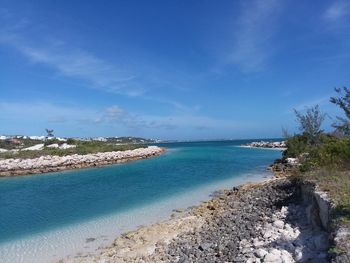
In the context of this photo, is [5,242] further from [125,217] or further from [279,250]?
[279,250]

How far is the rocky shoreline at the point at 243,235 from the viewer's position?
831 centimetres

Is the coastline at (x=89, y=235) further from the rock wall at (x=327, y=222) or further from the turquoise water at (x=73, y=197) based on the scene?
the rock wall at (x=327, y=222)

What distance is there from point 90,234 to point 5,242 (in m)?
2.88

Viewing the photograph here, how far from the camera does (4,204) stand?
66.4 ft

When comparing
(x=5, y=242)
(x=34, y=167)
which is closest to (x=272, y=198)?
(x=5, y=242)

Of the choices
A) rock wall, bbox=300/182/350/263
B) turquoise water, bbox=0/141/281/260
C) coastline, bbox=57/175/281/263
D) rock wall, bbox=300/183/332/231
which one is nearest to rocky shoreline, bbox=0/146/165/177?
turquoise water, bbox=0/141/281/260

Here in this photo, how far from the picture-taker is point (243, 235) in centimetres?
1032

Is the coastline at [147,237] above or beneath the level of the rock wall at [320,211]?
beneath

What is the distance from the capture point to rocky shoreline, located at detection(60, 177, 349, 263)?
8312 millimetres

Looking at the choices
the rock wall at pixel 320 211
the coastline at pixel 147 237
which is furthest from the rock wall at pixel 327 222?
the coastline at pixel 147 237

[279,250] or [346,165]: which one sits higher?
[346,165]

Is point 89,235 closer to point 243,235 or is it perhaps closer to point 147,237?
point 147,237

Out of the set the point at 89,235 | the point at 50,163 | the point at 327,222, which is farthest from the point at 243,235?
the point at 50,163

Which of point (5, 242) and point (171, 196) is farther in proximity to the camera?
point (171, 196)
